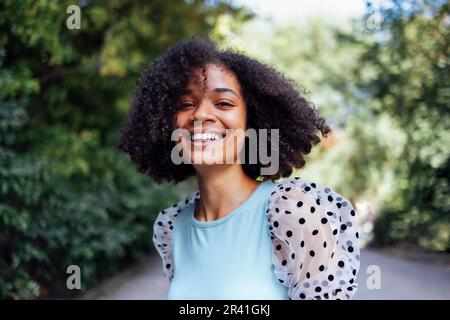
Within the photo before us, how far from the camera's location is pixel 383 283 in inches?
257

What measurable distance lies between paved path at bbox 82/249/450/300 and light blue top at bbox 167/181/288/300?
3.44 m

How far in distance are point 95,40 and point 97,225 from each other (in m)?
2.48

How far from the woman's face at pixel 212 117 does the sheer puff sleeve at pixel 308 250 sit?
0.80 ft

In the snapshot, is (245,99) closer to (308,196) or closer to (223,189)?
(223,189)

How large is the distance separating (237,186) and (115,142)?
592 centimetres

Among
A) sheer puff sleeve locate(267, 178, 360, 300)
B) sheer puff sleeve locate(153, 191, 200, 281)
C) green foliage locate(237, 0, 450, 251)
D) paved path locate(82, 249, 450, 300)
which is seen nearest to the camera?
sheer puff sleeve locate(267, 178, 360, 300)

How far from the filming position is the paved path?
5.75 m

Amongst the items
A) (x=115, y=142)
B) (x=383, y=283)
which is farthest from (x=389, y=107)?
(x=115, y=142)

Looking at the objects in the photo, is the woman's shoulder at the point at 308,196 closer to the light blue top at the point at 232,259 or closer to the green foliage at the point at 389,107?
the light blue top at the point at 232,259

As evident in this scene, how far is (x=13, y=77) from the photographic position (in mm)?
4523

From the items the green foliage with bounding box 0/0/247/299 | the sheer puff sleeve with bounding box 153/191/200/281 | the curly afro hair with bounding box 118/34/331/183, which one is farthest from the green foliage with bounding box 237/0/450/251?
the green foliage with bounding box 0/0/247/299

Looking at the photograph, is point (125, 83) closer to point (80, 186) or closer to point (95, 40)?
point (95, 40)

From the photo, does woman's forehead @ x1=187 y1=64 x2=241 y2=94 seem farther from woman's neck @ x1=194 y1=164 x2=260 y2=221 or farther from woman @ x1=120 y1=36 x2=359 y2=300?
woman's neck @ x1=194 y1=164 x2=260 y2=221
